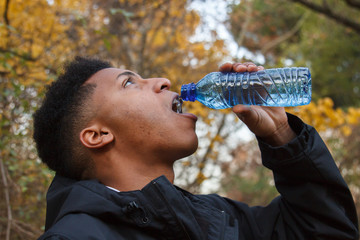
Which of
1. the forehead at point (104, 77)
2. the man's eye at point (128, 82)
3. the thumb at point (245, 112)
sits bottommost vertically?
the thumb at point (245, 112)

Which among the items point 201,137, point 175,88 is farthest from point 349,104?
point 175,88

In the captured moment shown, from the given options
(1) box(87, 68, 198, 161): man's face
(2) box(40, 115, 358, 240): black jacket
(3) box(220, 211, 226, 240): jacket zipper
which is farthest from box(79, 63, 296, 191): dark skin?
(3) box(220, 211, 226, 240): jacket zipper

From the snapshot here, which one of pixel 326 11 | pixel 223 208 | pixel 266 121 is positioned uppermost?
pixel 326 11

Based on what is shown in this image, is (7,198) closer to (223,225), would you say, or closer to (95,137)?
(95,137)

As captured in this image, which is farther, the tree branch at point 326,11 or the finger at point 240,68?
the tree branch at point 326,11

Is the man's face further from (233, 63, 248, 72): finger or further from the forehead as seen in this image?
(233, 63, 248, 72): finger

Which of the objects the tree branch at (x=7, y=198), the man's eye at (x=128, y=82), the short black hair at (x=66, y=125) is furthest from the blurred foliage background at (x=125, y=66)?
the man's eye at (x=128, y=82)

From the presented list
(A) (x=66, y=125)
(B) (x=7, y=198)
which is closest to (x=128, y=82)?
(A) (x=66, y=125)

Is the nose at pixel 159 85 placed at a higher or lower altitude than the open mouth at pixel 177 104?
higher

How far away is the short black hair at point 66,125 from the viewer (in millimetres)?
1822

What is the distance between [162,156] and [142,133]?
15 centimetres

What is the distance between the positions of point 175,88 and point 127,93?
2133 millimetres

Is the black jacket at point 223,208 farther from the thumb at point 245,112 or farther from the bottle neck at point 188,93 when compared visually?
the bottle neck at point 188,93

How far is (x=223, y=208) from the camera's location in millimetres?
1974
